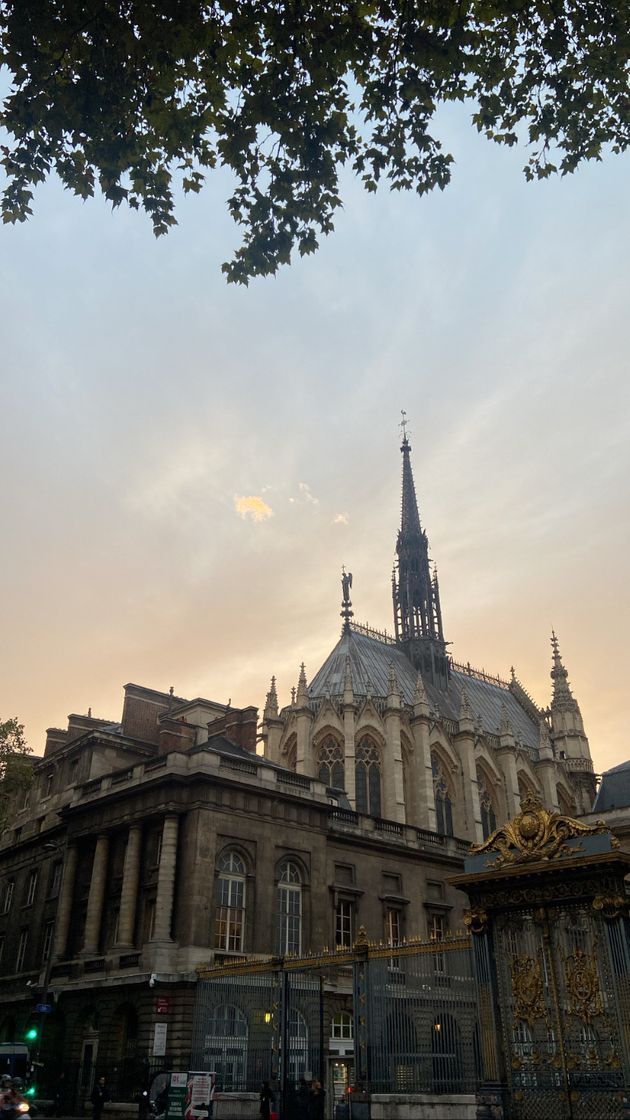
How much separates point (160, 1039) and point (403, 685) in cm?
4010

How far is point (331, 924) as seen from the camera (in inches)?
1236

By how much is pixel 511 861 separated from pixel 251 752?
23.3 metres

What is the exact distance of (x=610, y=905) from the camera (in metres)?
12.2

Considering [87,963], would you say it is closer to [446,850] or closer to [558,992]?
[446,850]

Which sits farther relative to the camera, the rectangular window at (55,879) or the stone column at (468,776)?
the stone column at (468,776)

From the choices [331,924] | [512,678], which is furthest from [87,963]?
[512,678]

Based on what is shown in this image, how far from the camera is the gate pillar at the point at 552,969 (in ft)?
39.3

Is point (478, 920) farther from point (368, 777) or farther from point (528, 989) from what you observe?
point (368, 777)

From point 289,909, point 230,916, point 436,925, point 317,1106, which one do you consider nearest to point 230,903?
point 230,916

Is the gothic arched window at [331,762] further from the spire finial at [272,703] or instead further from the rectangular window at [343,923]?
the rectangular window at [343,923]

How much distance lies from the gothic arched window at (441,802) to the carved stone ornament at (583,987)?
4320 centimetres

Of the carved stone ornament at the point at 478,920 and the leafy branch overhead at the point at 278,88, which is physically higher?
the leafy branch overhead at the point at 278,88

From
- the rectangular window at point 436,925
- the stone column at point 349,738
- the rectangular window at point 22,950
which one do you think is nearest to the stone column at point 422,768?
the stone column at point 349,738

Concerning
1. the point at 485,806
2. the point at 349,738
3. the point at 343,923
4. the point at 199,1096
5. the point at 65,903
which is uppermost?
the point at 349,738
